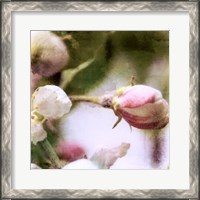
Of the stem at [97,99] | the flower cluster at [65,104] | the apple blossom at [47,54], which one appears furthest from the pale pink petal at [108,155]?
the apple blossom at [47,54]

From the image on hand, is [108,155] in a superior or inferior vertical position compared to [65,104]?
inferior

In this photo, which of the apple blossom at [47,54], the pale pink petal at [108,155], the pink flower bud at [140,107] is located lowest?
the pale pink petal at [108,155]

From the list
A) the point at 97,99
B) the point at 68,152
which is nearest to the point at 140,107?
the point at 97,99

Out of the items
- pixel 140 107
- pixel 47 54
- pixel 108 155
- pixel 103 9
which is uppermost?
pixel 103 9

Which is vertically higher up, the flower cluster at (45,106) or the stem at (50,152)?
the flower cluster at (45,106)

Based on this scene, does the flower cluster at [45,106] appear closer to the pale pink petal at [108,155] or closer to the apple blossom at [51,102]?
the apple blossom at [51,102]

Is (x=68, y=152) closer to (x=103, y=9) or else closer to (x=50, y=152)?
(x=50, y=152)
